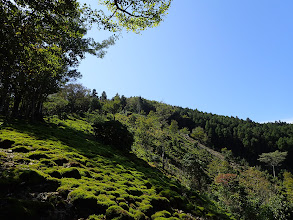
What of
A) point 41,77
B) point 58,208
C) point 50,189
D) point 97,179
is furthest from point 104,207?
point 41,77

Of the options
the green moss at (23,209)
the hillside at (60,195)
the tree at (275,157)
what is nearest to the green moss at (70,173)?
the hillside at (60,195)

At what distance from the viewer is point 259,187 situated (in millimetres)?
56156

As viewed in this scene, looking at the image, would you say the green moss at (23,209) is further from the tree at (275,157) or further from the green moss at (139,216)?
the tree at (275,157)

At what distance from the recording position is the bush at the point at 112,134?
31594 millimetres

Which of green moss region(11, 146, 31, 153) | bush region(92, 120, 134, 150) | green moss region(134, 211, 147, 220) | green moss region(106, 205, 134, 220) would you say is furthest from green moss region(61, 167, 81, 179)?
bush region(92, 120, 134, 150)

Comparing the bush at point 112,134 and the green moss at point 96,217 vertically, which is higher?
the bush at point 112,134

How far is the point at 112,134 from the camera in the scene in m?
31.8

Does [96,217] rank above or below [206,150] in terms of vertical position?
above

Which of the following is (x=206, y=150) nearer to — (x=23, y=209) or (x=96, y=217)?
(x=96, y=217)

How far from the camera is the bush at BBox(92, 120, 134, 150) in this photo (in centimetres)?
3159

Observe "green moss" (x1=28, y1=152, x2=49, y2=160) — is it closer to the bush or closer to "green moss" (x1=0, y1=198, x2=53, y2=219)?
"green moss" (x1=0, y1=198, x2=53, y2=219)

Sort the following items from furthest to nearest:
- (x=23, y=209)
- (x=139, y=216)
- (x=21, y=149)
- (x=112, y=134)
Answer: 1. (x=112, y=134)
2. (x=21, y=149)
3. (x=139, y=216)
4. (x=23, y=209)

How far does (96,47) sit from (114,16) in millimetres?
19041

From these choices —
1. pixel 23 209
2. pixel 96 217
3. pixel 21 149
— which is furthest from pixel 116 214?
pixel 21 149
